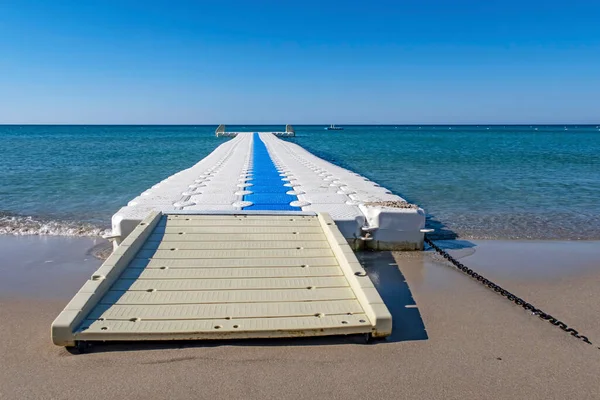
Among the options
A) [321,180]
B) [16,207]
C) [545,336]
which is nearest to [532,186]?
[321,180]

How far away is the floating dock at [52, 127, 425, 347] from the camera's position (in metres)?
3.41

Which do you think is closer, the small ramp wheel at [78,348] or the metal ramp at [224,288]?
the small ramp wheel at [78,348]

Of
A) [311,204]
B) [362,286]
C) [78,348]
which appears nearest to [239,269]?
[362,286]

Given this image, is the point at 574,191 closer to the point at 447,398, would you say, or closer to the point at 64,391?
the point at 447,398

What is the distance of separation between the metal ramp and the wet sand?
0.42 feet

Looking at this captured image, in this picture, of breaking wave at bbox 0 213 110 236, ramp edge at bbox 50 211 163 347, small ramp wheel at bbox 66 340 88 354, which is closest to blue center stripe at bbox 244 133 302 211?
ramp edge at bbox 50 211 163 347

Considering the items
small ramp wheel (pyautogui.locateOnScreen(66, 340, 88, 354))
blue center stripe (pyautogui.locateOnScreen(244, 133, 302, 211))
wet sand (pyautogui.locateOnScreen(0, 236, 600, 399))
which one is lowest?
wet sand (pyautogui.locateOnScreen(0, 236, 600, 399))

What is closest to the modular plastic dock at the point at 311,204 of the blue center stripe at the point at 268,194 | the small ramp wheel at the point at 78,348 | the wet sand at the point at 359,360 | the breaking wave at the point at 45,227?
the blue center stripe at the point at 268,194

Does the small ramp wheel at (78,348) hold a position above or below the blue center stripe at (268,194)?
below

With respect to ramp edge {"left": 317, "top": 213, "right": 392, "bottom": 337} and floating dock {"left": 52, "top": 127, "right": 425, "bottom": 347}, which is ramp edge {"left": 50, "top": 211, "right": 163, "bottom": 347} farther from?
ramp edge {"left": 317, "top": 213, "right": 392, "bottom": 337}

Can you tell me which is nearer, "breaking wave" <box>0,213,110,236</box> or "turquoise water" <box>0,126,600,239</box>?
"breaking wave" <box>0,213,110,236</box>

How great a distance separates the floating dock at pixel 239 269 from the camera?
3414 mm

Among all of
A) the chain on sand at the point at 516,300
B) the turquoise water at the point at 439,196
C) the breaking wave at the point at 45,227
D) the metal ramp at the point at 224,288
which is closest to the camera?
the metal ramp at the point at 224,288

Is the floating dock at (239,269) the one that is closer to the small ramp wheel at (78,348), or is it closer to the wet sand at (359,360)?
the small ramp wheel at (78,348)
